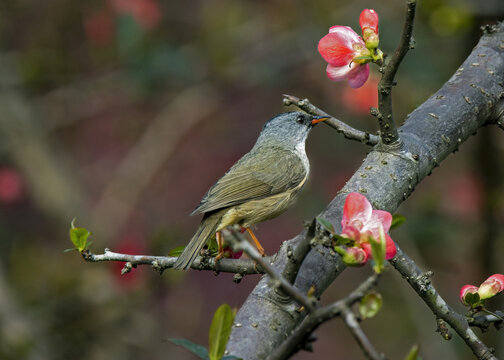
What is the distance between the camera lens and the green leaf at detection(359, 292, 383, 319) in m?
1.45

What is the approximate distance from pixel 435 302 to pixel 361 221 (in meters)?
0.62

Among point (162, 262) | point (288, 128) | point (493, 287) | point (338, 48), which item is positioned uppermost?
point (288, 128)

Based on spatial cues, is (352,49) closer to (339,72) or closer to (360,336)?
(339,72)

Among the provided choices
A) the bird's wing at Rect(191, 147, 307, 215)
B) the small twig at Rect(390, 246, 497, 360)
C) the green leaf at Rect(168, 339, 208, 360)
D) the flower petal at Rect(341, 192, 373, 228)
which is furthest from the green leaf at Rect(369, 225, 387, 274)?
the bird's wing at Rect(191, 147, 307, 215)

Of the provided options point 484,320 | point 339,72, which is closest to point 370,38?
point 339,72

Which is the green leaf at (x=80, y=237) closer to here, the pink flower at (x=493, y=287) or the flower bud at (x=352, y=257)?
the flower bud at (x=352, y=257)

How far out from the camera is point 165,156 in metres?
7.38

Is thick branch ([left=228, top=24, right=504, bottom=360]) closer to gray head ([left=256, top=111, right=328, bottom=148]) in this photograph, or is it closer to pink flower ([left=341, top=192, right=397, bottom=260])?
pink flower ([left=341, top=192, right=397, bottom=260])

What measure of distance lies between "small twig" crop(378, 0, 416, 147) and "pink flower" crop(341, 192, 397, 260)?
0.52 meters

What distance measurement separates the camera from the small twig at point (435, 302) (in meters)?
2.18

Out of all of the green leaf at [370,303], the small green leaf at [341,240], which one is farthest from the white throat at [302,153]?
the green leaf at [370,303]

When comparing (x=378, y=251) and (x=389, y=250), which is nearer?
(x=378, y=251)

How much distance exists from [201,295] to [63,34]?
4.10m

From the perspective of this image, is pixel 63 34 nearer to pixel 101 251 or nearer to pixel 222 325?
pixel 101 251
